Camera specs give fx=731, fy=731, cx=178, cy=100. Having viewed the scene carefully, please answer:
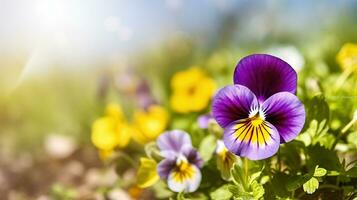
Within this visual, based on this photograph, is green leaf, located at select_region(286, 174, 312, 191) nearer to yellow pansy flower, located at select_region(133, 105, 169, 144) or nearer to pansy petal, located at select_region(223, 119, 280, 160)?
pansy petal, located at select_region(223, 119, 280, 160)

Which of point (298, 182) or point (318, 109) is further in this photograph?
point (318, 109)

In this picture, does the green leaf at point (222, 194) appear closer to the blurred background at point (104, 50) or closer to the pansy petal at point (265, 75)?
the pansy petal at point (265, 75)

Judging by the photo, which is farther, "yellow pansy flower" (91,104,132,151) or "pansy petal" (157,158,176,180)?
"yellow pansy flower" (91,104,132,151)

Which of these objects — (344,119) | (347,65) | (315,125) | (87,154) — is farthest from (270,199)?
(87,154)

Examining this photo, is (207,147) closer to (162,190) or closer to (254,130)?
(162,190)

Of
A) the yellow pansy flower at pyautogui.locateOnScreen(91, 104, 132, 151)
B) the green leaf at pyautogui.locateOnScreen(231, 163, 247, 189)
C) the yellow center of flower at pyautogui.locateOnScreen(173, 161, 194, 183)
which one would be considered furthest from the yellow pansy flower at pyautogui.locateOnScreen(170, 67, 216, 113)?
the green leaf at pyautogui.locateOnScreen(231, 163, 247, 189)

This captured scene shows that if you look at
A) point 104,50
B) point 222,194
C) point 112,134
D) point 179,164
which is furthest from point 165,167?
point 104,50

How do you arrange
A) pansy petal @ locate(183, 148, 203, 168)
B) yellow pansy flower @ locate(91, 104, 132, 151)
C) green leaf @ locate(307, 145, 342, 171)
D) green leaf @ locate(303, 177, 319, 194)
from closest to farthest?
1. green leaf @ locate(303, 177, 319, 194)
2. green leaf @ locate(307, 145, 342, 171)
3. pansy petal @ locate(183, 148, 203, 168)
4. yellow pansy flower @ locate(91, 104, 132, 151)
